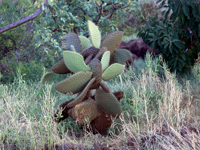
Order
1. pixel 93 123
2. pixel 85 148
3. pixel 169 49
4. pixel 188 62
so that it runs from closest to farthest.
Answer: pixel 85 148, pixel 93 123, pixel 169 49, pixel 188 62

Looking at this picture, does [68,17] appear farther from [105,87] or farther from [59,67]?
[105,87]

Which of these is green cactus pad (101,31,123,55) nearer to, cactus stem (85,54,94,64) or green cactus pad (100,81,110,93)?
cactus stem (85,54,94,64)

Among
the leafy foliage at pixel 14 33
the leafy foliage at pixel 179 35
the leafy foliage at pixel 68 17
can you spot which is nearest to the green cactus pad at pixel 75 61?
the leafy foliage at pixel 68 17

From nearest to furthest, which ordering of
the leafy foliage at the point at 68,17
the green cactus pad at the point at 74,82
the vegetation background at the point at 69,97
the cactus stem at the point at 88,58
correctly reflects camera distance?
the vegetation background at the point at 69,97, the green cactus pad at the point at 74,82, the cactus stem at the point at 88,58, the leafy foliage at the point at 68,17

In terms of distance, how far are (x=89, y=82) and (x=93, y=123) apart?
1.76 feet

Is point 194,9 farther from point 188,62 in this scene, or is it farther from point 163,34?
point 188,62

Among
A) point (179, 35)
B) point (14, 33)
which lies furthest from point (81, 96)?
point (14, 33)

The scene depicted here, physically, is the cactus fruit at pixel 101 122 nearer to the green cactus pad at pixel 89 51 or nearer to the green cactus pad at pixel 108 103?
the green cactus pad at pixel 108 103

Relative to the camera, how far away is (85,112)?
2.38 meters

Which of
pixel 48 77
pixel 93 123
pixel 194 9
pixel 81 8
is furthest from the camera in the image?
pixel 81 8

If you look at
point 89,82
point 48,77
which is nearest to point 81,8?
point 48,77

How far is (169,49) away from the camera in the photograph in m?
4.38

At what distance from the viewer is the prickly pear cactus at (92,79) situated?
2338mm

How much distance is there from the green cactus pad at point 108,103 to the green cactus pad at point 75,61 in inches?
11.9
